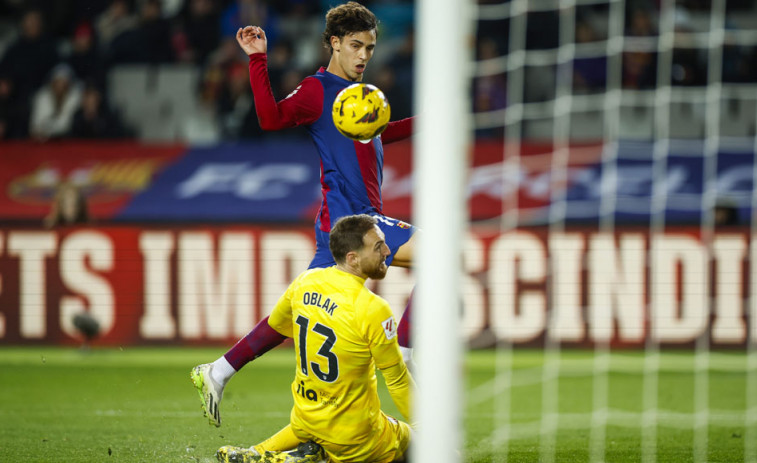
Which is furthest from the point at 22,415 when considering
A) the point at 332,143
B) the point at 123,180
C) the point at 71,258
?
the point at 123,180

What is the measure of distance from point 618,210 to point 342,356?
6.97m

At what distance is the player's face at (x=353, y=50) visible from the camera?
441 cm

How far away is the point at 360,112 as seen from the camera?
410 cm

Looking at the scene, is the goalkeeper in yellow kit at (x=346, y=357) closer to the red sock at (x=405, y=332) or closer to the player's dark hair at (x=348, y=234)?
the player's dark hair at (x=348, y=234)

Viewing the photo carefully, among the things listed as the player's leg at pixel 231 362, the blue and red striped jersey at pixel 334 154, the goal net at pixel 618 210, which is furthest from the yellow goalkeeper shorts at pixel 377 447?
the goal net at pixel 618 210

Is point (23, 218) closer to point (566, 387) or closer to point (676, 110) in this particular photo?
point (566, 387)

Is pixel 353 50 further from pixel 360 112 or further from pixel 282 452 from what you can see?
pixel 282 452

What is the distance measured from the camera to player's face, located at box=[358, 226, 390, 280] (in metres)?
3.86

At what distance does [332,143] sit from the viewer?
4.50 metres

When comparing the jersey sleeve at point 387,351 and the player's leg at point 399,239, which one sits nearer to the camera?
the jersey sleeve at point 387,351

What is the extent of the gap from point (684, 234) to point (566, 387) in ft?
9.40

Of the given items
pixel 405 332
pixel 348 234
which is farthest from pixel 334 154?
pixel 405 332

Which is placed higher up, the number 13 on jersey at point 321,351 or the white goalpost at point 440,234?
the white goalpost at point 440,234

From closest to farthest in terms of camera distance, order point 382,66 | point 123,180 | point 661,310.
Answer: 1. point 661,310
2. point 123,180
3. point 382,66
